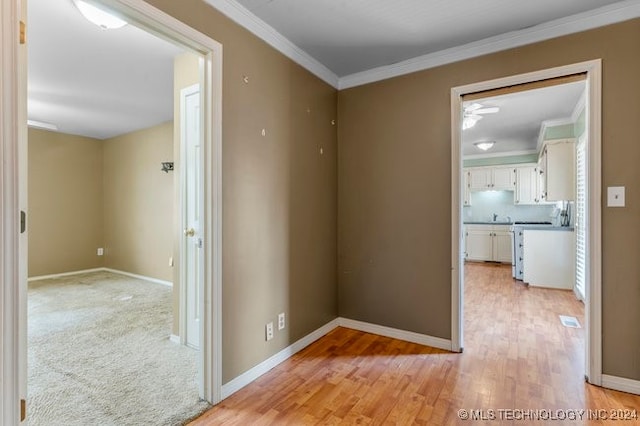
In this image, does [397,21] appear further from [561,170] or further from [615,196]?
[561,170]

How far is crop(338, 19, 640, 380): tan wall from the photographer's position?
6.78 feet

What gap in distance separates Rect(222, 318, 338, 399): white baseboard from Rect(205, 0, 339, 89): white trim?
236 cm

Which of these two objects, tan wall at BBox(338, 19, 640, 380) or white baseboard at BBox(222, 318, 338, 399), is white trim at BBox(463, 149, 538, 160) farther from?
white baseboard at BBox(222, 318, 338, 399)

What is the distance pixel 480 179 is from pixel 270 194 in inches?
257

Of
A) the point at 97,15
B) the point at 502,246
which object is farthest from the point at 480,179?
the point at 97,15

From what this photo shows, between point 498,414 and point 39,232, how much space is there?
266 inches

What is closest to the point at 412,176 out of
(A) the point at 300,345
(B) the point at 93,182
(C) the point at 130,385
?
(A) the point at 300,345

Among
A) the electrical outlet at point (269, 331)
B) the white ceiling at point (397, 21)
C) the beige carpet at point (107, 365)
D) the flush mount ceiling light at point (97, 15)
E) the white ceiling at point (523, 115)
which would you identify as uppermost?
the white ceiling at point (523, 115)

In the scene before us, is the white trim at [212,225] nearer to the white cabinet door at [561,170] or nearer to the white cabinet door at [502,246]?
the white cabinet door at [561,170]

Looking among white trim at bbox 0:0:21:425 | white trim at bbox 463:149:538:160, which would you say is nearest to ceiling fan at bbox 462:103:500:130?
white trim at bbox 463:149:538:160

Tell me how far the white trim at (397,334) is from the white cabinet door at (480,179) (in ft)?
18.6

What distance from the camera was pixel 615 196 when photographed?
6.84ft

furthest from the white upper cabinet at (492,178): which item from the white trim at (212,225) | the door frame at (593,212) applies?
the white trim at (212,225)

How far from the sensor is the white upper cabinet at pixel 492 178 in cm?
707
